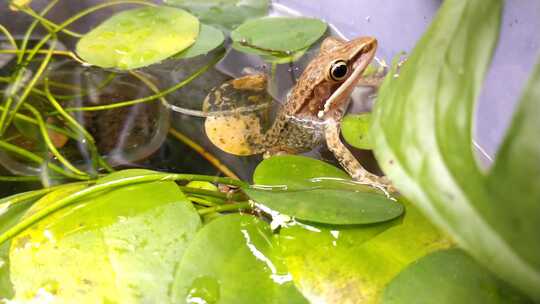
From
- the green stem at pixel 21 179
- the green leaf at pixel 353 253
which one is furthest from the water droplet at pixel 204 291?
the green stem at pixel 21 179

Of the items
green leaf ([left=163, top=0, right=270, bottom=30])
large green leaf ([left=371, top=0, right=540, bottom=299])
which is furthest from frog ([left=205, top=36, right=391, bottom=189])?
large green leaf ([left=371, top=0, right=540, bottom=299])

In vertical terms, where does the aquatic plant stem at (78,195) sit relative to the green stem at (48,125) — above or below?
above

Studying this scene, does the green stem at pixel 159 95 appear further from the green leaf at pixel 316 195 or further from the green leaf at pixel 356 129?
the green leaf at pixel 316 195

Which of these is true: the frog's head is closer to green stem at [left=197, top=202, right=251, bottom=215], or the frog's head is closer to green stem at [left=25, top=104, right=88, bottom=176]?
green stem at [left=197, top=202, right=251, bottom=215]

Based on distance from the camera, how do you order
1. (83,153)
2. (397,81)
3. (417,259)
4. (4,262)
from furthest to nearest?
(83,153)
(4,262)
(417,259)
(397,81)

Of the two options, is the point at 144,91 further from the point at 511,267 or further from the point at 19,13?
the point at 511,267

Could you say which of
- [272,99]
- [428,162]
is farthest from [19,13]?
[428,162]
